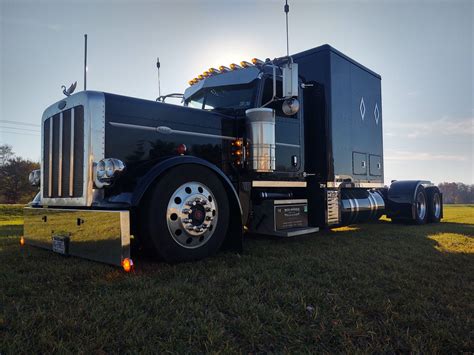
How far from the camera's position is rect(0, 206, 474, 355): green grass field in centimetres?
195

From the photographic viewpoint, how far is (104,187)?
3.74m

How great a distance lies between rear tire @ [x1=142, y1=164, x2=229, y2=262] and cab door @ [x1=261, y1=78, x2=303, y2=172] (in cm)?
170

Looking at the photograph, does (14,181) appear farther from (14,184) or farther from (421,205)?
(421,205)

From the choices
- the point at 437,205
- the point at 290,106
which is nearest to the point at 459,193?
the point at 437,205

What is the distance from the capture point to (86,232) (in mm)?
3441

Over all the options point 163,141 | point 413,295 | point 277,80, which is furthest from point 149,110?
point 413,295

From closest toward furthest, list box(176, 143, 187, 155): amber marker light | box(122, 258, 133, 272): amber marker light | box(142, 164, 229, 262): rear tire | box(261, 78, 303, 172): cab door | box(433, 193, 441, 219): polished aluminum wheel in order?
1. box(122, 258, 133, 272): amber marker light
2. box(142, 164, 229, 262): rear tire
3. box(176, 143, 187, 155): amber marker light
4. box(261, 78, 303, 172): cab door
5. box(433, 193, 441, 219): polished aluminum wheel

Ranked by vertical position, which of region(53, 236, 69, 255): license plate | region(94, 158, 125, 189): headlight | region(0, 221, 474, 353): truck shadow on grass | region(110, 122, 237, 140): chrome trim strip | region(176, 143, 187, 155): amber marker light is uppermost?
region(110, 122, 237, 140): chrome trim strip

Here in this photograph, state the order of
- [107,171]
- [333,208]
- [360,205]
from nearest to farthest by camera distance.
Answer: [107,171] → [333,208] → [360,205]

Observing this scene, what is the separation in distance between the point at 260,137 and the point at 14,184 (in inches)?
1636

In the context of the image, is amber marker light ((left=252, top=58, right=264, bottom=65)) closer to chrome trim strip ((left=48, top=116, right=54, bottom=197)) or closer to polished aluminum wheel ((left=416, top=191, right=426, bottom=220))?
chrome trim strip ((left=48, top=116, right=54, bottom=197))

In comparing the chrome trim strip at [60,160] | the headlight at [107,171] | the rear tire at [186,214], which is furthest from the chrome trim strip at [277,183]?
the chrome trim strip at [60,160]


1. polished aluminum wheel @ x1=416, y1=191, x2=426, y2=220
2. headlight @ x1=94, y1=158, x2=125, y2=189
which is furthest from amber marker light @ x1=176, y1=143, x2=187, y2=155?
polished aluminum wheel @ x1=416, y1=191, x2=426, y2=220

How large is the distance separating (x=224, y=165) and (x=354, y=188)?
147 inches
